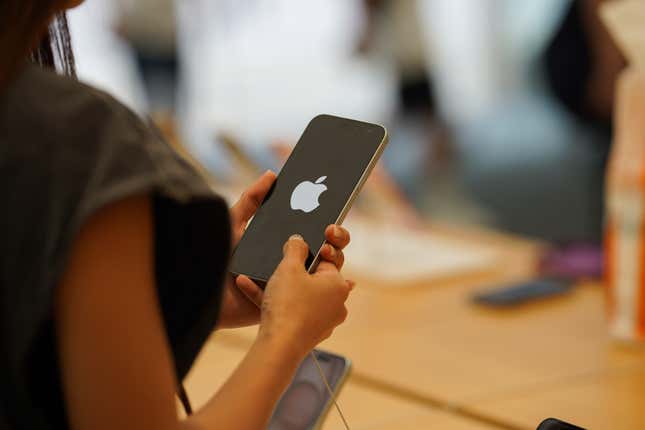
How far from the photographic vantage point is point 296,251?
767mm

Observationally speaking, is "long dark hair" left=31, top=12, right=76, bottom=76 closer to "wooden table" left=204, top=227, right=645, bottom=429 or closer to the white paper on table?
"wooden table" left=204, top=227, right=645, bottom=429

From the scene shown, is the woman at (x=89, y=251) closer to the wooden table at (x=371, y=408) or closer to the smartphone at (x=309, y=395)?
the smartphone at (x=309, y=395)

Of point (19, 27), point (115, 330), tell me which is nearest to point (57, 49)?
point (19, 27)

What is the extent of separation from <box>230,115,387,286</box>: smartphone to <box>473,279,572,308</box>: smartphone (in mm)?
784

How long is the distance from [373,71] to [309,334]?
389 cm

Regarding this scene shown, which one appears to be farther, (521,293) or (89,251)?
(521,293)

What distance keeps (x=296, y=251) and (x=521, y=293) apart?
971mm

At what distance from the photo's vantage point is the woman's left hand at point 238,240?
2.59 feet

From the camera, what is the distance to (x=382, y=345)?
1.46 metres

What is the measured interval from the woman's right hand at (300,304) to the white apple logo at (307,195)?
94 mm

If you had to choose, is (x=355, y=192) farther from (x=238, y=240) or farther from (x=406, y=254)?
(x=406, y=254)

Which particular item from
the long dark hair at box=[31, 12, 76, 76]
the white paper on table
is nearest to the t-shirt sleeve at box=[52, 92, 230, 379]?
the long dark hair at box=[31, 12, 76, 76]

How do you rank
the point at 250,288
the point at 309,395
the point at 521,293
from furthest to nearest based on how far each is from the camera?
the point at 521,293 → the point at 309,395 → the point at 250,288

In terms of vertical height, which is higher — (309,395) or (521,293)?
(309,395)
